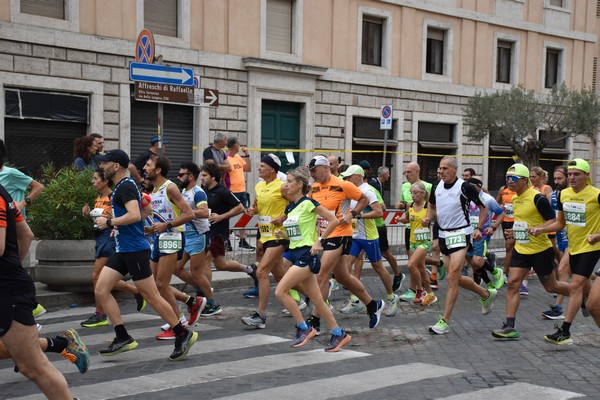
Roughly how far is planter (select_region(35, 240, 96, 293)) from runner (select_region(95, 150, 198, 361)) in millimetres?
2974

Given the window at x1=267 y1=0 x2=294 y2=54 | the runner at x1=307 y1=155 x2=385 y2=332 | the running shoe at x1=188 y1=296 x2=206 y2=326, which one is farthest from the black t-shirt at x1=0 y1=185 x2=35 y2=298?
the window at x1=267 y1=0 x2=294 y2=54

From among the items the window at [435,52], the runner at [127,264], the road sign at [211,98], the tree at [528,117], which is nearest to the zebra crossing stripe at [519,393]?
the runner at [127,264]

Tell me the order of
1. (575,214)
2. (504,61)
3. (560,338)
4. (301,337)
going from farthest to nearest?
(504,61)
(575,214)
(560,338)
(301,337)

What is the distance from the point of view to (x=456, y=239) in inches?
353

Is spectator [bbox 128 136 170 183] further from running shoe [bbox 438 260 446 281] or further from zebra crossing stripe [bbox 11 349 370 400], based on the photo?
zebra crossing stripe [bbox 11 349 370 400]

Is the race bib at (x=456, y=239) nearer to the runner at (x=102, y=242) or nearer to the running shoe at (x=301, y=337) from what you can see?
the running shoe at (x=301, y=337)

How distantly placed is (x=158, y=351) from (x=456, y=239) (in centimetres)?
349

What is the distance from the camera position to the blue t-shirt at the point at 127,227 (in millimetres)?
7406

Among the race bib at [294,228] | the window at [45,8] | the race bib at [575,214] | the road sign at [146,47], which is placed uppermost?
the window at [45,8]

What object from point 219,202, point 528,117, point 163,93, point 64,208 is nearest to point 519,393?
point 219,202

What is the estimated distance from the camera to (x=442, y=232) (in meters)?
9.09

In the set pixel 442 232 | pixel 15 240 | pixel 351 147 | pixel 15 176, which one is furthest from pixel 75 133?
pixel 15 240

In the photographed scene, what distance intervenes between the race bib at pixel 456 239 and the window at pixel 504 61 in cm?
2280

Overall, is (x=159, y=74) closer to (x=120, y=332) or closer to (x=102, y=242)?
(x=102, y=242)
